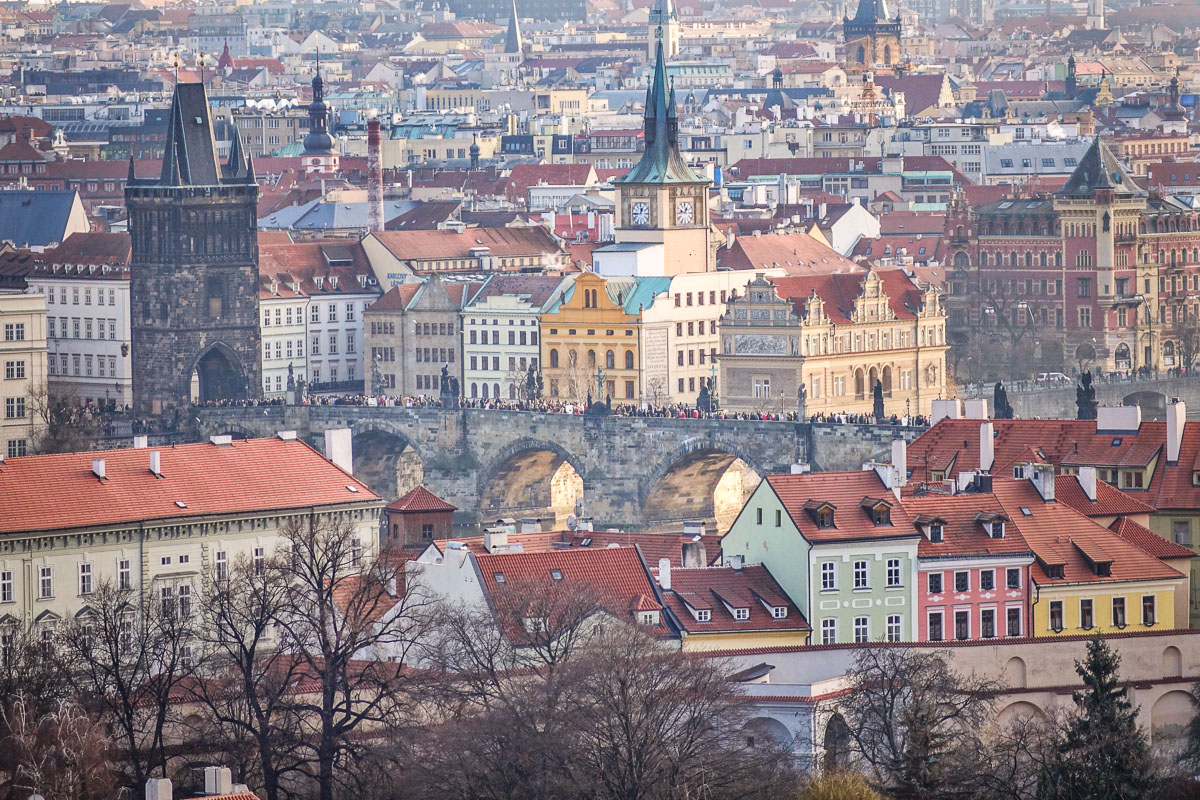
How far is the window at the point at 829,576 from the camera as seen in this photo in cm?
8356

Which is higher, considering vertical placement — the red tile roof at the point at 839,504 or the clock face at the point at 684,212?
the clock face at the point at 684,212

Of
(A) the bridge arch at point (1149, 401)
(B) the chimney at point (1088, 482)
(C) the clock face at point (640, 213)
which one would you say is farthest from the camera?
(C) the clock face at point (640, 213)

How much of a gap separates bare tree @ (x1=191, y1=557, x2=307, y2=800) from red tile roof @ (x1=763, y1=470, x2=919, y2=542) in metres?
9.98

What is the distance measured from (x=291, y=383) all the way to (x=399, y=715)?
286 feet

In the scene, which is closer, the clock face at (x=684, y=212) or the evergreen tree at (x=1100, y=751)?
the evergreen tree at (x=1100, y=751)

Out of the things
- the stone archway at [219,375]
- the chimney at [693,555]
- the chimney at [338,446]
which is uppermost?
the stone archway at [219,375]

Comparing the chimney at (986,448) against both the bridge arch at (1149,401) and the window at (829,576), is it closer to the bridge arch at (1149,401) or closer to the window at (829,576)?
the window at (829,576)

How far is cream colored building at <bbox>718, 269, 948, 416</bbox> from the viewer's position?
5940 inches

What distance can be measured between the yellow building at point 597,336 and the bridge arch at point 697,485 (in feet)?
39.8

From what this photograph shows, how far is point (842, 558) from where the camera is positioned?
83.8 m

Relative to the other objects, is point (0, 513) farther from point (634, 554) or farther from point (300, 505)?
point (634, 554)

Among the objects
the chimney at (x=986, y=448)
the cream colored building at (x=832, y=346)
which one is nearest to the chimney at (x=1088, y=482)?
the chimney at (x=986, y=448)

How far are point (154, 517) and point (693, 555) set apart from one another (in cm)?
1191

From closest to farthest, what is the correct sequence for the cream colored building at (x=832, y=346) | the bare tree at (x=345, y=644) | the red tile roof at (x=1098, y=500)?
the bare tree at (x=345, y=644) < the red tile roof at (x=1098, y=500) < the cream colored building at (x=832, y=346)
